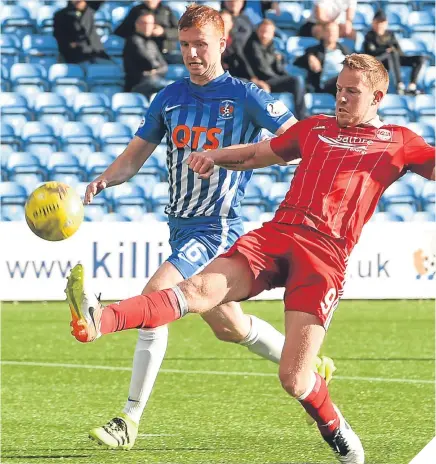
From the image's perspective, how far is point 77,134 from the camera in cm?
1636

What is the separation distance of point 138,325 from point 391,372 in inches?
173

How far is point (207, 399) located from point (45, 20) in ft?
36.5

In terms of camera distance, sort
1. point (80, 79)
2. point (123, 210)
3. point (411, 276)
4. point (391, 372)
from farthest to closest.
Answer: point (80, 79) < point (123, 210) < point (411, 276) < point (391, 372)

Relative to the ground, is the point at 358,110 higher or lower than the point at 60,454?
higher

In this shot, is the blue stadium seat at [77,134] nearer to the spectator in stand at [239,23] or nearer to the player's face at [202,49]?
the spectator in stand at [239,23]

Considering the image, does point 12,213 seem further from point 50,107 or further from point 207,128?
point 207,128

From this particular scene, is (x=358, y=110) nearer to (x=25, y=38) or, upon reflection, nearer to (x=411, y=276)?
(x=411, y=276)

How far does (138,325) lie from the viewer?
491cm

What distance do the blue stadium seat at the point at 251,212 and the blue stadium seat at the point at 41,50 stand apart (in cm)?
398

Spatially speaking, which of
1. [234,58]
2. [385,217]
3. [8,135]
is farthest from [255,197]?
[8,135]

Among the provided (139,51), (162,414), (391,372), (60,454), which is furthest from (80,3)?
(60,454)

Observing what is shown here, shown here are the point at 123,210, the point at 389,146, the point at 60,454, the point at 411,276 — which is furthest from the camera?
the point at 123,210

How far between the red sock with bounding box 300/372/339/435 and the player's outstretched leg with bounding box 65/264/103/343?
3.53ft

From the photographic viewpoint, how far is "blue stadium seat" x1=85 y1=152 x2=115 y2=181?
52.1 ft
